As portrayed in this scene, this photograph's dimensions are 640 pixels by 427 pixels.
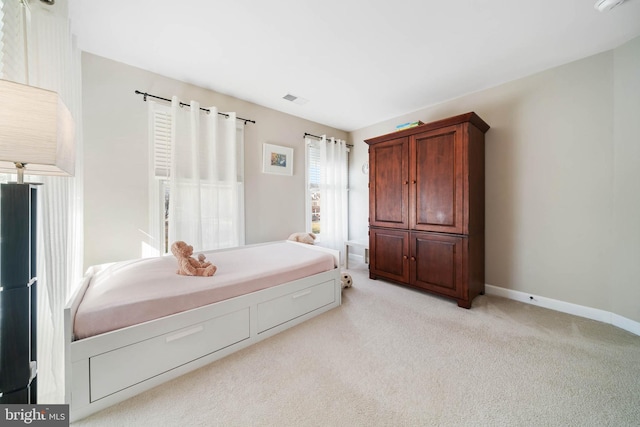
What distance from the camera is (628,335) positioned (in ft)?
5.98

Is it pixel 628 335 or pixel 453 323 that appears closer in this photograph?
pixel 628 335

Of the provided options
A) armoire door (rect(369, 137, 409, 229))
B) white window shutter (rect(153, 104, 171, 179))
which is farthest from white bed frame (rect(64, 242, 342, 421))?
armoire door (rect(369, 137, 409, 229))

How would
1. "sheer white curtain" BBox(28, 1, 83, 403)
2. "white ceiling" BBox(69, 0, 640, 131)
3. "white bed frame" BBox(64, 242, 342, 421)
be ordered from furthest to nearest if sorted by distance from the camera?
"white ceiling" BBox(69, 0, 640, 131) → "sheer white curtain" BBox(28, 1, 83, 403) → "white bed frame" BBox(64, 242, 342, 421)

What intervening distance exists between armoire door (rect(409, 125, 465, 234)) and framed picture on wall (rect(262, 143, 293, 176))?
1.80 m

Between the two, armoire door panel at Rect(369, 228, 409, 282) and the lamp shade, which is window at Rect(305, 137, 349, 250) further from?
the lamp shade

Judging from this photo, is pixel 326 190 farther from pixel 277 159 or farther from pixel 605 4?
pixel 605 4

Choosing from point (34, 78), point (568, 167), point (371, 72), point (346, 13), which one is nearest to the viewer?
point (34, 78)

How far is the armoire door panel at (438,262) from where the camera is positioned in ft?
7.75

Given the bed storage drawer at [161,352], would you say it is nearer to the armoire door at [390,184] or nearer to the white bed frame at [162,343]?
the white bed frame at [162,343]

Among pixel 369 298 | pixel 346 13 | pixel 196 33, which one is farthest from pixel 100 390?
pixel 346 13

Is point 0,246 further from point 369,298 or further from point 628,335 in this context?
point 628,335

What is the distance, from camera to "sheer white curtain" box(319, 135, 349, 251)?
12.9 ft

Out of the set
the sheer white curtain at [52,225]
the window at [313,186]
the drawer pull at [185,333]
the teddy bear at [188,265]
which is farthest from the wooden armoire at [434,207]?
the sheer white curtain at [52,225]

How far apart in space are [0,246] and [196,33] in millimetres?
1920
